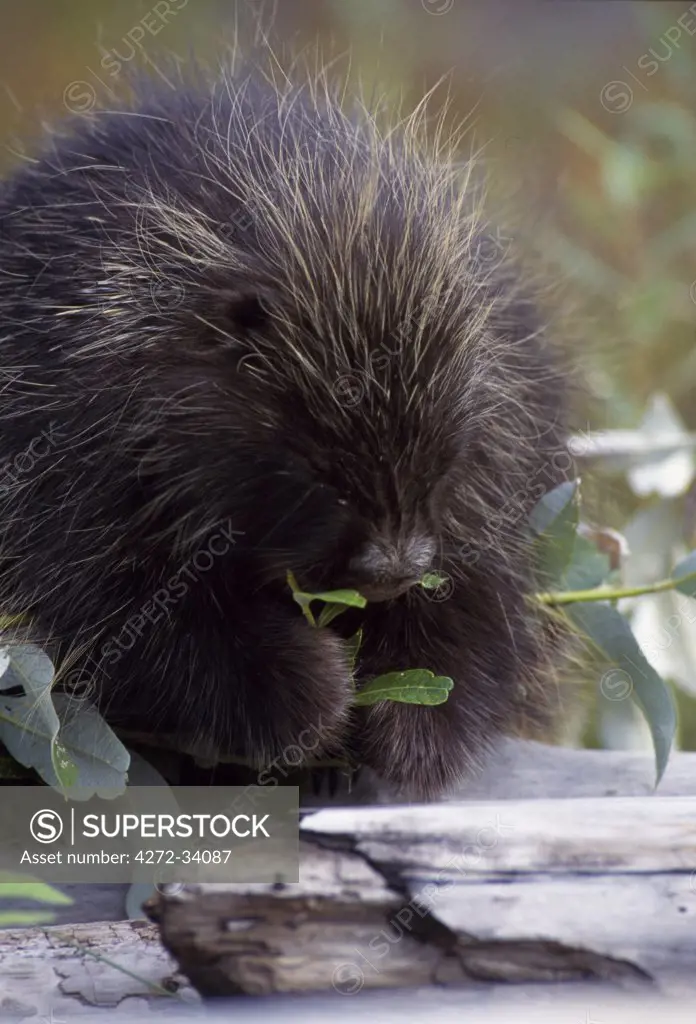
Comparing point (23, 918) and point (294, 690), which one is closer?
point (23, 918)

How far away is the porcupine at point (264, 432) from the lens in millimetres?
1669

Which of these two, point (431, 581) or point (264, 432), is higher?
point (264, 432)

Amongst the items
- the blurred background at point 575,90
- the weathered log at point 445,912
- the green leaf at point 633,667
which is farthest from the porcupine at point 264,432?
the blurred background at point 575,90

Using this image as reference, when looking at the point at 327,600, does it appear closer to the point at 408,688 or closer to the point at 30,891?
the point at 408,688

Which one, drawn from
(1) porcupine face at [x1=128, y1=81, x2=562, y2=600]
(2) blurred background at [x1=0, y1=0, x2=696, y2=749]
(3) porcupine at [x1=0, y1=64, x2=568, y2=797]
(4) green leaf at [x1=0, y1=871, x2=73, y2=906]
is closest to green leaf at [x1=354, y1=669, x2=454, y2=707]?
(3) porcupine at [x1=0, y1=64, x2=568, y2=797]

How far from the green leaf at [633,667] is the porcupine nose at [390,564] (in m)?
0.65

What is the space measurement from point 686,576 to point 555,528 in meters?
0.28

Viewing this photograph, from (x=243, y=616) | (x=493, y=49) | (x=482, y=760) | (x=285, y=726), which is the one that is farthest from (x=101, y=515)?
(x=493, y=49)

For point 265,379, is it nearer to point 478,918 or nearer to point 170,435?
point 170,435

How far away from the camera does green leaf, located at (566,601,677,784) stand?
206 cm

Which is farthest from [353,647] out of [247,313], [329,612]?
[247,313]

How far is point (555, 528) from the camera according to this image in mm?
2174

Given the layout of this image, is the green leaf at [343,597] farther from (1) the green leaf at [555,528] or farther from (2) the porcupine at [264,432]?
(1) the green leaf at [555,528]

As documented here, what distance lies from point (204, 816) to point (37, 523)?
1.73 feet
